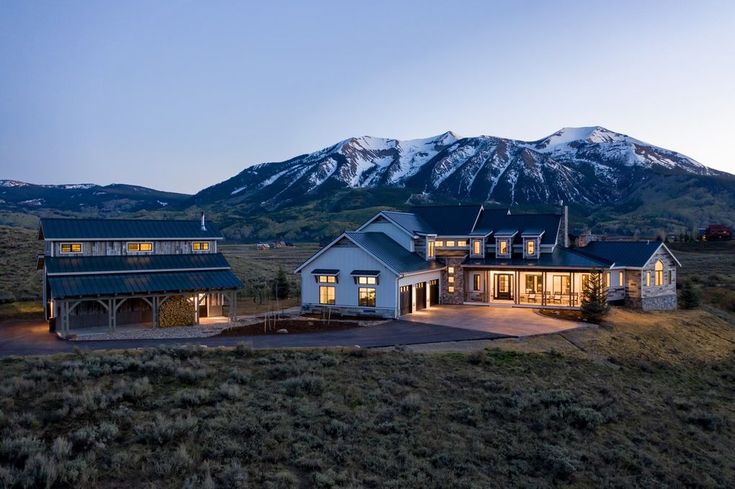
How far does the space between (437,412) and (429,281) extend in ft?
75.6

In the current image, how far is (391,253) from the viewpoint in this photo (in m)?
35.4

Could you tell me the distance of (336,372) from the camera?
59.4 feet

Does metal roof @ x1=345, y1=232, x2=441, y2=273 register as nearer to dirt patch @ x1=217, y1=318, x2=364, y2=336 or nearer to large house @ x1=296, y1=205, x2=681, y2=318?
large house @ x1=296, y1=205, x2=681, y2=318

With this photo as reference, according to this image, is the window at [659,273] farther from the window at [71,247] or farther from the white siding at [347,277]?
the window at [71,247]

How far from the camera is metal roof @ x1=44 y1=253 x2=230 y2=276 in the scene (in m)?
28.1

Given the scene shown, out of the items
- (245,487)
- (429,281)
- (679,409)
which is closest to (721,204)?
(429,281)

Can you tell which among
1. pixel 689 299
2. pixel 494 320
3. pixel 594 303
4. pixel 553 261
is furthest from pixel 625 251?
pixel 494 320

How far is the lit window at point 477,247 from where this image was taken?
129 ft

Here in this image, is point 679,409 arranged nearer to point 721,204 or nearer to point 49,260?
point 49,260

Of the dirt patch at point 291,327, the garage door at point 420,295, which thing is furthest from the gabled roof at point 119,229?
the garage door at point 420,295

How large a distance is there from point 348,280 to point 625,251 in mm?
20068

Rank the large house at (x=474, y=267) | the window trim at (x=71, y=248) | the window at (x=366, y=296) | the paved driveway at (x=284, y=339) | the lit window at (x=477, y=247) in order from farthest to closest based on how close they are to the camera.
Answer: the lit window at (x=477, y=247) → the large house at (x=474, y=267) → the window at (x=366, y=296) → the window trim at (x=71, y=248) → the paved driveway at (x=284, y=339)

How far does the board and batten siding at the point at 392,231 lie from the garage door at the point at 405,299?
4928 millimetres

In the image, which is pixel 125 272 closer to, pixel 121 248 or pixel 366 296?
pixel 121 248
